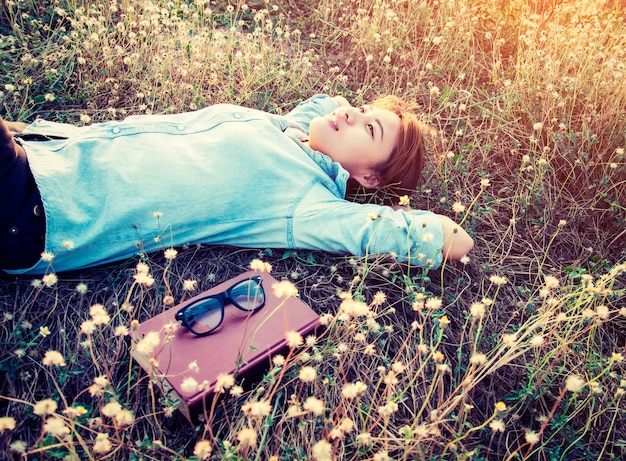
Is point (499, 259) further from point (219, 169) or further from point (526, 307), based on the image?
point (219, 169)

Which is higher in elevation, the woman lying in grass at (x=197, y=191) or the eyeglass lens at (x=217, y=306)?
the woman lying in grass at (x=197, y=191)

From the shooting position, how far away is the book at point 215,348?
1928 mm

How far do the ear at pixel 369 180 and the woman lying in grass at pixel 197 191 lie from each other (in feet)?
0.46

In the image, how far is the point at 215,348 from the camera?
2.11 metres

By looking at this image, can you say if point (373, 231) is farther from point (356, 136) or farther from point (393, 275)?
point (356, 136)

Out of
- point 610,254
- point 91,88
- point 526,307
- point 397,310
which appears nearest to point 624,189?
point 610,254

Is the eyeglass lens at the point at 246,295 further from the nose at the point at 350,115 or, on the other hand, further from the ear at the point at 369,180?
the nose at the point at 350,115

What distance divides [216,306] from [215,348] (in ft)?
0.74

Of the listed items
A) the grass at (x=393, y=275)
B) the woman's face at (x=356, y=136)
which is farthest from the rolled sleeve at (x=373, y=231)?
the woman's face at (x=356, y=136)

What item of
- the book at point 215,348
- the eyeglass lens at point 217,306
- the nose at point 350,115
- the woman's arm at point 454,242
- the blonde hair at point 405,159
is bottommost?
the book at point 215,348

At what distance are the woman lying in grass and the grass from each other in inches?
7.6

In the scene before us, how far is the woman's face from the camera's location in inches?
115

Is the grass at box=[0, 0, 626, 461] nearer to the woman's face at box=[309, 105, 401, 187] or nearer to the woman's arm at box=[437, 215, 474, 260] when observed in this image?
the woman's arm at box=[437, 215, 474, 260]

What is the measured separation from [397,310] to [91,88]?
114 inches
